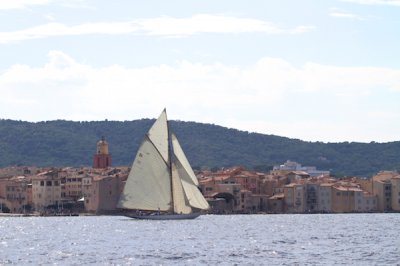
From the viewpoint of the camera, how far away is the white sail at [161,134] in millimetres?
128000

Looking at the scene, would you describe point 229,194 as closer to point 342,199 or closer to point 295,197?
point 295,197

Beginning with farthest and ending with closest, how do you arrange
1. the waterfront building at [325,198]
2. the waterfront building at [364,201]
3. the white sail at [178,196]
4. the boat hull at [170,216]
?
the waterfront building at [364,201], the waterfront building at [325,198], the boat hull at [170,216], the white sail at [178,196]

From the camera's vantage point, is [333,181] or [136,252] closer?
[136,252]

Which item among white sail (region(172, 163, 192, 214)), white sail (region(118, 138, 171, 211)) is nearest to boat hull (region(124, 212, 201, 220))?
white sail (region(172, 163, 192, 214))

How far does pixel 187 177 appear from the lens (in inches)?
5027

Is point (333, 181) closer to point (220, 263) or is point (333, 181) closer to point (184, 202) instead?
point (184, 202)

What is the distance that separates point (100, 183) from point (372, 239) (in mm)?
83998

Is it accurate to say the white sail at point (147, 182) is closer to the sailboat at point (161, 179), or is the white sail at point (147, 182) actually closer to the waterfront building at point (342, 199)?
the sailboat at point (161, 179)

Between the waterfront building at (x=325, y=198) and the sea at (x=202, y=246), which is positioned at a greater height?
the waterfront building at (x=325, y=198)

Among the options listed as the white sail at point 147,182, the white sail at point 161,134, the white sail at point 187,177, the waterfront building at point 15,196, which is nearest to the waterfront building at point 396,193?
the white sail at point 187,177

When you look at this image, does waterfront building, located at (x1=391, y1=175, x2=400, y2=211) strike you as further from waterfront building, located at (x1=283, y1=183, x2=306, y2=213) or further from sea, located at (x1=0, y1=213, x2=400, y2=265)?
sea, located at (x1=0, y1=213, x2=400, y2=265)

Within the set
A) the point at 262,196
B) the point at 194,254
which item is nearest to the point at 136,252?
the point at 194,254

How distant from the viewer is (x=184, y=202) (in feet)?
428

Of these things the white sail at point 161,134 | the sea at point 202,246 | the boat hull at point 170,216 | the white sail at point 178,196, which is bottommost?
the sea at point 202,246
